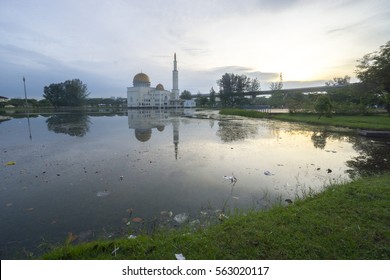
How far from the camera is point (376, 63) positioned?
2309 centimetres

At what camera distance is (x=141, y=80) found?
8494cm

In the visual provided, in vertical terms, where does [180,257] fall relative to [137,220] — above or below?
above

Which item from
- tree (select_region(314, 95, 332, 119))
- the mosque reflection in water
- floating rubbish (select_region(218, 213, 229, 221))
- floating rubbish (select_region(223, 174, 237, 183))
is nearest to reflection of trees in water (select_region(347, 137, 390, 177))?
floating rubbish (select_region(223, 174, 237, 183))

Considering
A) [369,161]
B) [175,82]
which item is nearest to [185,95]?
[175,82]

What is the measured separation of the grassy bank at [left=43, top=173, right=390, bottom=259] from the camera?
2.86m

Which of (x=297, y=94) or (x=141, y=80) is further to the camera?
(x=141, y=80)

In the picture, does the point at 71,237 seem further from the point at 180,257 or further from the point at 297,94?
the point at 297,94

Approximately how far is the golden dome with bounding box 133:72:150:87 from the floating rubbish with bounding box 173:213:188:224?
86.5 metres

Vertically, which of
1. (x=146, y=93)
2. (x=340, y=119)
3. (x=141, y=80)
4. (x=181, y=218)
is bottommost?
(x=181, y=218)

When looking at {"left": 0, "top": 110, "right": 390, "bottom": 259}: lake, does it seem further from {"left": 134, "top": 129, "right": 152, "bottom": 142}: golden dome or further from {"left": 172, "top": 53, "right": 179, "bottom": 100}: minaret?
{"left": 172, "top": 53, "right": 179, "bottom": 100}: minaret

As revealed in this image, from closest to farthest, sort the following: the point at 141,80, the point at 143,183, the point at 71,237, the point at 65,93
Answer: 1. the point at 71,237
2. the point at 143,183
3. the point at 65,93
4. the point at 141,80

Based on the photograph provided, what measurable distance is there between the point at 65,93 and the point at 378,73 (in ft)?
262

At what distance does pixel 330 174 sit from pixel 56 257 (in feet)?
24.9

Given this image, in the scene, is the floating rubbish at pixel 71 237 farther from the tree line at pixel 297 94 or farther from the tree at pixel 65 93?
the tree at pixel 65 93
